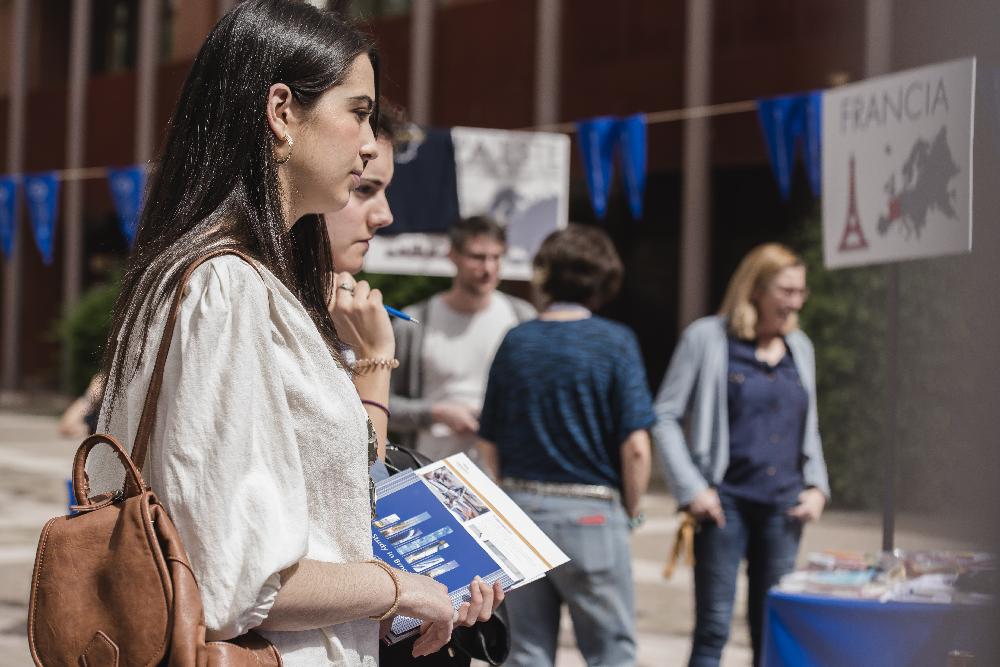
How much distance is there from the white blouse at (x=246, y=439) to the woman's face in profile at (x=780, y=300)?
3814mm

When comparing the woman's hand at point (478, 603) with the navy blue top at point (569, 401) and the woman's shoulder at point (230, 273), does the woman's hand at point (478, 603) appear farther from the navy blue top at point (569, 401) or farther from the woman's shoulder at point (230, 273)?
the navy blue top at point (569, 401)

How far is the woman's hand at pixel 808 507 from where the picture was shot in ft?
17.5

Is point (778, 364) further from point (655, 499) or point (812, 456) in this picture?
point (655, 499)

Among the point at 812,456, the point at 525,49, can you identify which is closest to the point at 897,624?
Answer: the point at 812,456

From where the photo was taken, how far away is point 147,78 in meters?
25.1

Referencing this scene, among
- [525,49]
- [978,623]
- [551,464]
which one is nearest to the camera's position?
[978,623]

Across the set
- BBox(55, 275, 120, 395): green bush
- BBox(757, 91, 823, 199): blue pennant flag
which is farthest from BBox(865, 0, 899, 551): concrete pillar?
BBox(55, 275, 120, 395): green bush

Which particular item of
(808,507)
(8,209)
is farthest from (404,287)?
(8,209)

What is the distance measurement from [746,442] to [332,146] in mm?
3683

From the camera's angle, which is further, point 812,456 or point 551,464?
point 812,456

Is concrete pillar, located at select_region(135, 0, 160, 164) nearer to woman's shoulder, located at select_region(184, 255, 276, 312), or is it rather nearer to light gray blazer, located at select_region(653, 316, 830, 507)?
light gray blazer, located at select_region(653, 316, 830, 507)

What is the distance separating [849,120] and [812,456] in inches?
52.3

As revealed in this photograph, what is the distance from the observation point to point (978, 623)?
61.4 inches

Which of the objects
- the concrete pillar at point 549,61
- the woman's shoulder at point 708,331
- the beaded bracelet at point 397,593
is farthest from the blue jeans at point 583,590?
the concrete pillar at point 549,61
